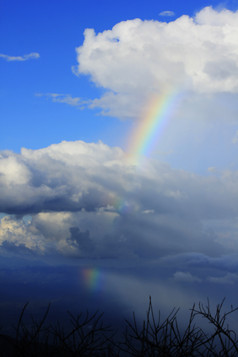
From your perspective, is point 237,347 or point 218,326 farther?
point 218,326

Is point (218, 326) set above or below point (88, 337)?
above

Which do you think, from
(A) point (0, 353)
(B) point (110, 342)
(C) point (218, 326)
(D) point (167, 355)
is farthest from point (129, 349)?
(A) point (0, 353)

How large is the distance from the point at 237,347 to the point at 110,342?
15.1 ft

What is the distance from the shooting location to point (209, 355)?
A: 12.5m

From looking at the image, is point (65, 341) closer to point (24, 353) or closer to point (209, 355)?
point (24, 353)

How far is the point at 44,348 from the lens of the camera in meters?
13.0

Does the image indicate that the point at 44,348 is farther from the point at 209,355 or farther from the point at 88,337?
the point at 209,355

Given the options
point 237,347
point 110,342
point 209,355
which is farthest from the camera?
point 110,342

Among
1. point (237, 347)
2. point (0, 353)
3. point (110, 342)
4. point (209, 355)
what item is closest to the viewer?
point (0, 353)

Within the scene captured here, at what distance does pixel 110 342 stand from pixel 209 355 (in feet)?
11.9

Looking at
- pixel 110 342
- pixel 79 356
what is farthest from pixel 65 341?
pixel 110 342

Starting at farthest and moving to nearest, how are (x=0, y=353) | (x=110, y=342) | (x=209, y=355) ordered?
(x=110, y=342) → (x=209, y=355) → (x=0, y=353)

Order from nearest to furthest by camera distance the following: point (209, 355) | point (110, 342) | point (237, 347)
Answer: point (237, 347) → point (209, 355) → point (110, 342)

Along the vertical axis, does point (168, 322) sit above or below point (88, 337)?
above
